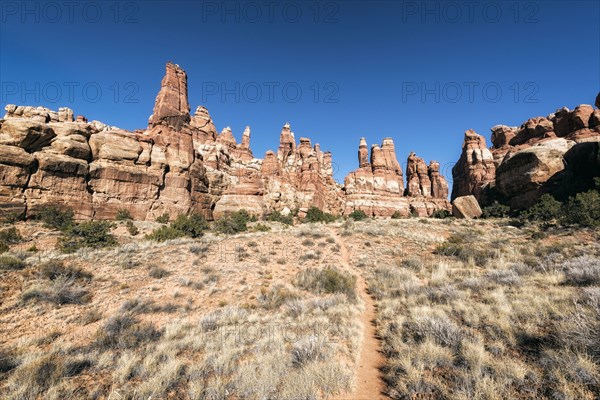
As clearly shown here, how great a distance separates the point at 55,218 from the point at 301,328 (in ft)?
134

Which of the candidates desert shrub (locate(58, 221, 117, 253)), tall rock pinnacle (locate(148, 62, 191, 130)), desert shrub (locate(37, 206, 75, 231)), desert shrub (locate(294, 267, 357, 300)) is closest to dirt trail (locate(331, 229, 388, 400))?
desert shrub (locate(294, 267, 357, 300))

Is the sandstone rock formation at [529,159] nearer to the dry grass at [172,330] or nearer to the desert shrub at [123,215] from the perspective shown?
the dry grass at [172,330]

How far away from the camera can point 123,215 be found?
39.5 m

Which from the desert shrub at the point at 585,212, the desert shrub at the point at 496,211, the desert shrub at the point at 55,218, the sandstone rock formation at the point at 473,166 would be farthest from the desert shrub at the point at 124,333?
the sandstone rock formation at the point at 473,166

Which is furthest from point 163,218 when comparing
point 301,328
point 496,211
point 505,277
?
point 496,211

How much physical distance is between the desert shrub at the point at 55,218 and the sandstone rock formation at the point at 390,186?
210 feet

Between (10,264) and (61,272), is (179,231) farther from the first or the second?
(61,272)

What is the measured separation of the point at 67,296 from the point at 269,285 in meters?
8.73

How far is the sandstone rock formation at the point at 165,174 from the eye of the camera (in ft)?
112

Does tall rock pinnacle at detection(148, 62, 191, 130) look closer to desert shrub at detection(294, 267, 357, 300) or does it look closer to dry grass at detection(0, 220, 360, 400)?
dry grass at detection(0, 220, 360, 400)

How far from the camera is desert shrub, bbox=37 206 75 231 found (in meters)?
32.0

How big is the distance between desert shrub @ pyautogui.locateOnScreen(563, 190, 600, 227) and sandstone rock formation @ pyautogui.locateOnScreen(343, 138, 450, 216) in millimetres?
55716

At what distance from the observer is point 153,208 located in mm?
43094

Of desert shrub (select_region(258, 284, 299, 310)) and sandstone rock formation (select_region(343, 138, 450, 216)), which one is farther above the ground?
sandstone rock formation (select_region(343, 138, 450, 216))
